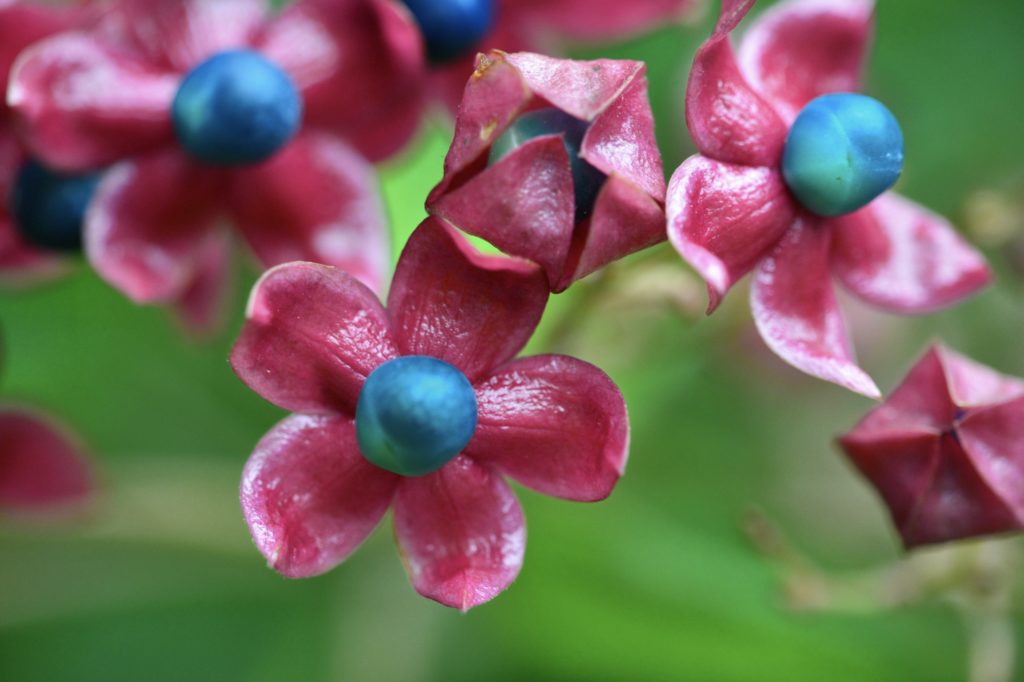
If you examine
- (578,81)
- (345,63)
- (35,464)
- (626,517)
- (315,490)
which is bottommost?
(626,517)

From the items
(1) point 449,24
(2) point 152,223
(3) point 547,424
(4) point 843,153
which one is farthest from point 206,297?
(4) point 843,153

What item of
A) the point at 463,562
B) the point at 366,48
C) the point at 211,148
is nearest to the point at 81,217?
the point at 211,148

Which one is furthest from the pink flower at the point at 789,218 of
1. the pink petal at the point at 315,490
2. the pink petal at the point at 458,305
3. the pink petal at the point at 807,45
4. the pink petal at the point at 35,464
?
the pink petal at the point at 35,464

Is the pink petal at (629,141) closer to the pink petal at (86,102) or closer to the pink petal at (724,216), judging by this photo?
the pink petal at (724,216)

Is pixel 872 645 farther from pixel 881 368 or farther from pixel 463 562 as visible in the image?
pixel 463 562

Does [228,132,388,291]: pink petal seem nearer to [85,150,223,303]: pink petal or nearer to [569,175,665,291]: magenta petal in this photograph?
[85,150,223,303]: pink petal

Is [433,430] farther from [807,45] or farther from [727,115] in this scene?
[807,45]

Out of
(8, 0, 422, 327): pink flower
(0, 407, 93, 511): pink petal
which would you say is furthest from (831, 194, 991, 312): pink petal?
(0, 407, 93, 511): pink petal
